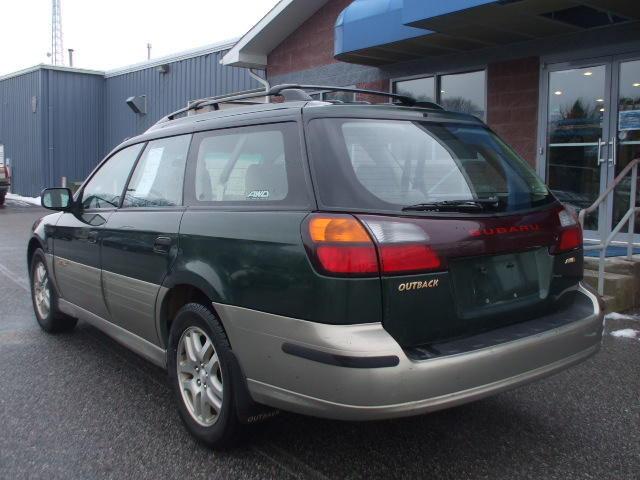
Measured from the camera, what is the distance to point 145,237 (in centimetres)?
361

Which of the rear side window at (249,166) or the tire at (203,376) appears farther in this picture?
the tire at (203,376)

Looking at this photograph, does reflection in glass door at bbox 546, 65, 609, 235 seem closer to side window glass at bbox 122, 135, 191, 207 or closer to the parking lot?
the parking lot

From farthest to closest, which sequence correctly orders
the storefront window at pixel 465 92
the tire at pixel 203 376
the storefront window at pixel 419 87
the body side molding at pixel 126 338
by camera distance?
Result: the storefront window at pixel 419 87
the storefront window at pixel 465 92
the body side molding at pixel 126 338
the tire at pixel 203 376

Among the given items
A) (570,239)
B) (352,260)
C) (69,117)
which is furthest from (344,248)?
(69,117)

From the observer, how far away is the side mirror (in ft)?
15.5

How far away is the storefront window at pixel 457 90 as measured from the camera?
929 centimetres

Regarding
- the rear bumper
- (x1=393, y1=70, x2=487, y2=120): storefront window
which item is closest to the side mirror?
the rear bumper

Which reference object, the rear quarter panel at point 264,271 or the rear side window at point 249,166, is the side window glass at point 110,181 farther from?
the rear quarter panel at point 264,271

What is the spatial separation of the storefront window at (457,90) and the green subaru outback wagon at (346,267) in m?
6.13

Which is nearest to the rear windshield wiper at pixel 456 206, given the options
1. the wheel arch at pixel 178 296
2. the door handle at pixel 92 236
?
the wheel arch at pixel 178 296

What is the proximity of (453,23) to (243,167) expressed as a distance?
518 centimetres

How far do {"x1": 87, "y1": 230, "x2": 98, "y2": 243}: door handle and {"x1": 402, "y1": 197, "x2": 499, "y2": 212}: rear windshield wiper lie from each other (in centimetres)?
242

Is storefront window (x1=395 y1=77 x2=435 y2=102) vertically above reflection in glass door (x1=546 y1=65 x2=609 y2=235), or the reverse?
storefront window (x1=395 y1=77 x2=435 y2=102)

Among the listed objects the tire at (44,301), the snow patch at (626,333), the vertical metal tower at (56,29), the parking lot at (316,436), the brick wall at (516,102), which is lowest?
the parking lot at (316,436)
